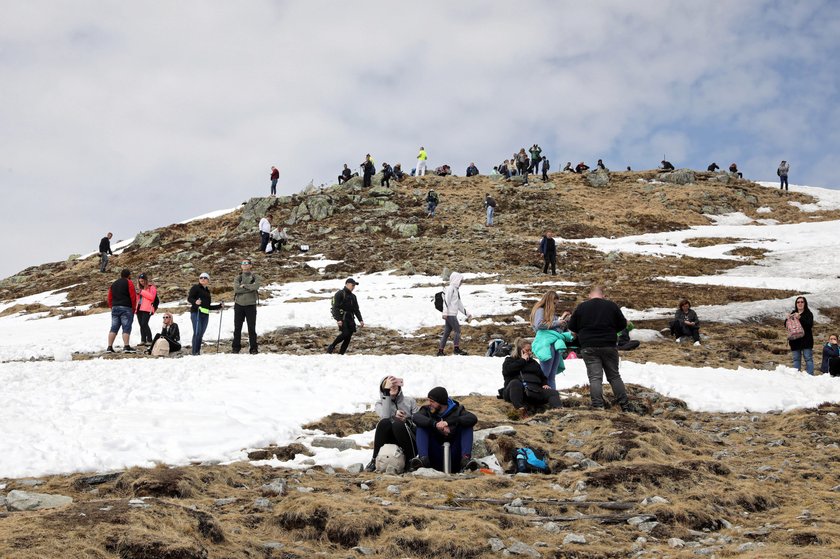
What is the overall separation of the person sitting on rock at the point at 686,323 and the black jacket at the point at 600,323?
29.6 feet

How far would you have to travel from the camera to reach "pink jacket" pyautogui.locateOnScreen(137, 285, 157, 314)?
20.2m

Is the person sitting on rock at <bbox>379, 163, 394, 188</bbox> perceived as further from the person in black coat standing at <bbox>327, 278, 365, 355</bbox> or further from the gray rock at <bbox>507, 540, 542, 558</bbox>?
the gray rock at <bbox>507, 540, 542, 558</bbox>

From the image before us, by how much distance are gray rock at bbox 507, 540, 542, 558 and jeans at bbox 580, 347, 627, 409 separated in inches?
275

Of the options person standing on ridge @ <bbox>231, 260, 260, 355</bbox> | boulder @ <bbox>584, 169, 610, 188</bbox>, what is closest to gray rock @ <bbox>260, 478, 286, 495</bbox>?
person standing on ridge @ <bbox>231, 260, 260, 355</bbox>

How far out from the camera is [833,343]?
59.0 feet

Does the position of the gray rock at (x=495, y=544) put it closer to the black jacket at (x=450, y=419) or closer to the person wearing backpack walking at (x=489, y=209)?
the black jacket at (x=450, y=419)

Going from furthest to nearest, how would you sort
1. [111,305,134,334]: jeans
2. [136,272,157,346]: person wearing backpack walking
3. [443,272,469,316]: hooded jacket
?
[136,272,157,346]: person wearing backpack walking → [111,305,134,334]: jeans → [443,272,469,316]: hooded jacket

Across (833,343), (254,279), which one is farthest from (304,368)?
(833,343)

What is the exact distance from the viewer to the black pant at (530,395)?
1312 cm

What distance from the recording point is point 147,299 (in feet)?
66.6

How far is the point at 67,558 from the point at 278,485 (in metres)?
3.15

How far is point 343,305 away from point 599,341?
7.47 meters

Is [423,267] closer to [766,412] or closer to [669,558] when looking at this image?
[766,412]

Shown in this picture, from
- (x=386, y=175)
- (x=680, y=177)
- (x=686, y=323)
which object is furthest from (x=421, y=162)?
(x=686, y=323)
